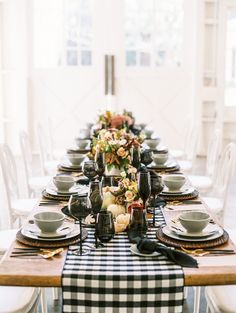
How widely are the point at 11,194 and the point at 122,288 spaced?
7.13 feet

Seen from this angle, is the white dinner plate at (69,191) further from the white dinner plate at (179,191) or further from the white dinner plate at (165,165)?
the white dinner plate at (165,165)

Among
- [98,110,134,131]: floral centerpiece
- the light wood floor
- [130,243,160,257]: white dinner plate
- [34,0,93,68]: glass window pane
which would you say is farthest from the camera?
[34,0,93,68]: glass window pane

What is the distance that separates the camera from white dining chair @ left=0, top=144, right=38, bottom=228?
3.55m

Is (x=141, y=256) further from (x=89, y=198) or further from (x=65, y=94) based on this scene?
(x=65, y=94)

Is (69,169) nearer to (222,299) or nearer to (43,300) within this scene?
(43,300)

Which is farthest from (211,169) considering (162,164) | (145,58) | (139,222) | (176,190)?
(145,58)

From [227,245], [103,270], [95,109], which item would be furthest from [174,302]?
[95,109]

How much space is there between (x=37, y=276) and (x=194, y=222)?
663 millimetres

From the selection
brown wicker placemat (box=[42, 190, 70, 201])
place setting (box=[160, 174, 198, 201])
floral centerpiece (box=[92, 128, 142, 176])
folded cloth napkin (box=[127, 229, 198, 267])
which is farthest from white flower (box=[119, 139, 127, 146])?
folded cloth napkin (box=[127, 229, 198, 267])

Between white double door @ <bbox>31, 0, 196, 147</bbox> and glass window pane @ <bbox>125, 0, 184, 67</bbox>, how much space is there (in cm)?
7

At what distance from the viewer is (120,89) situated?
316 inches

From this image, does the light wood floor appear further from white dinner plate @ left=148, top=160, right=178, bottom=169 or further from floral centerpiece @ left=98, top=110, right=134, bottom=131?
floral centerpiece @ left=98, top=110, right=134, bottom=131

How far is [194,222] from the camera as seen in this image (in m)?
2.12

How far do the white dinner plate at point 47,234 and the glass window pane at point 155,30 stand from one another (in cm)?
606
